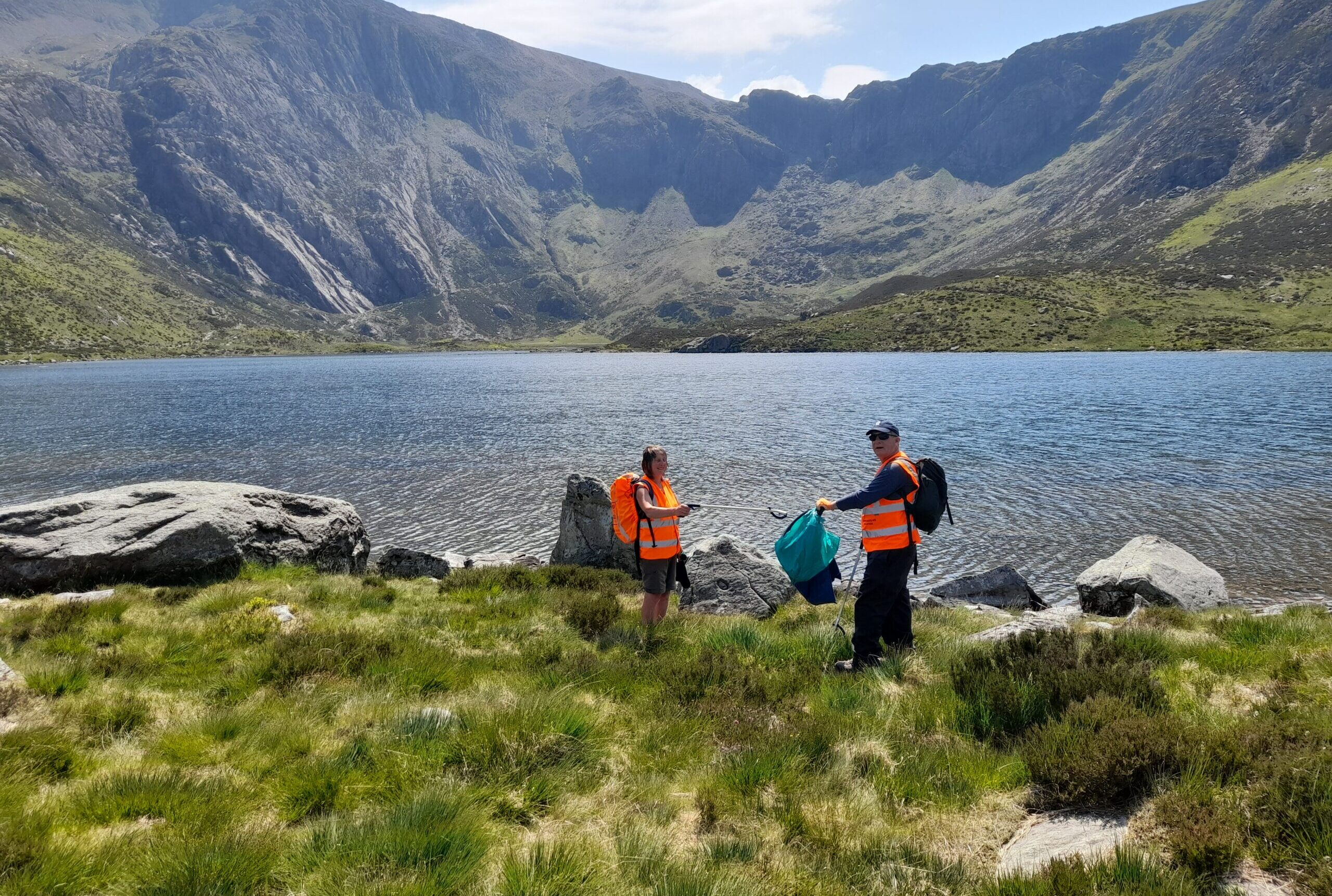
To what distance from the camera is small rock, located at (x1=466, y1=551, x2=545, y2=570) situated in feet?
63.7

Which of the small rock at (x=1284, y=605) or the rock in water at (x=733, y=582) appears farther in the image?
the small rock at (x=1284, y=605)

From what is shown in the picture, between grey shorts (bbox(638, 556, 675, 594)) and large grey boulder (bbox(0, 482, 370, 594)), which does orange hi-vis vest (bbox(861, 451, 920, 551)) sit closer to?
grey shorts (bbox(638, 556, 675, 594))

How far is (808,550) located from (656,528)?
246 centimetres

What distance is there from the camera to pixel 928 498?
919 cm

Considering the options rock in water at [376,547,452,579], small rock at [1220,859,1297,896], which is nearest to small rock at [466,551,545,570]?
rock in water at [376,547,452,579]

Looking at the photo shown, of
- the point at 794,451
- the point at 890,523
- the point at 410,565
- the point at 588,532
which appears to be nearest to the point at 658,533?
the point at 890,523

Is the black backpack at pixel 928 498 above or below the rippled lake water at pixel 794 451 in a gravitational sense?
above

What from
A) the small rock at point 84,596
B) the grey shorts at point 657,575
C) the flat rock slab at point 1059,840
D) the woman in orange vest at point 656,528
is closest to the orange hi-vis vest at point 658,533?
the woman in orange vest at point 656,528

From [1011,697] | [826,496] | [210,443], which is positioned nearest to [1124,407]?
[826,496]

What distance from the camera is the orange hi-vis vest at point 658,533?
10977 mm

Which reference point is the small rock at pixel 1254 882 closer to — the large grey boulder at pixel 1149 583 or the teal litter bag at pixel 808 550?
the teal litter bag at pixel 808 550

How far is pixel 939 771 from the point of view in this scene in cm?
618

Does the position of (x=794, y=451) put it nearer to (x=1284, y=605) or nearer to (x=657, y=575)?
(x=1284, y=605)

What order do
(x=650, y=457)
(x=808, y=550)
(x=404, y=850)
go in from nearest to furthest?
(x=404, y=850), (x=808, y=550), (x=650, y=457)
